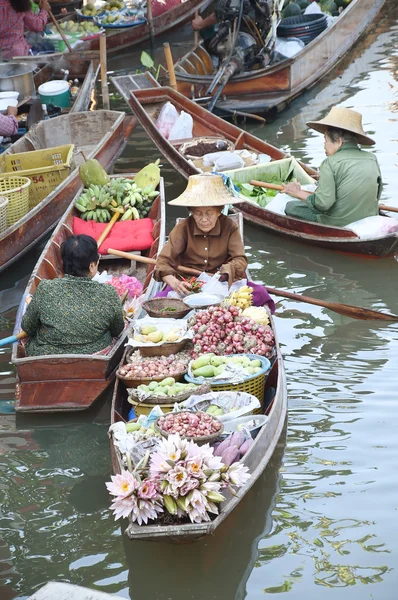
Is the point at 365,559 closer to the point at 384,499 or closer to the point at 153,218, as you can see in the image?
the point at 384,499

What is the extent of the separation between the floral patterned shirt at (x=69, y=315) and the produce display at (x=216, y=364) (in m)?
0.76

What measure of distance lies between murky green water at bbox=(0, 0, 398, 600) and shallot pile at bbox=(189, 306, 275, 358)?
557 mm

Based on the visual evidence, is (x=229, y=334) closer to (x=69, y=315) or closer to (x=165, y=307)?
(x=165, y=307)

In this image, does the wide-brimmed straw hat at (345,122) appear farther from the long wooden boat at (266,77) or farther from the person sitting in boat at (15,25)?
the person sitting in boat at (15,25)

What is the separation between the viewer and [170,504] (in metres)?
3.55

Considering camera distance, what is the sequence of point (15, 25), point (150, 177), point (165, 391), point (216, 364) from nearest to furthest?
point (165, 391), point (216, 364), point (150, 177), point (15, 25)

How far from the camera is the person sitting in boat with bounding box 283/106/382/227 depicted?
22.8ft

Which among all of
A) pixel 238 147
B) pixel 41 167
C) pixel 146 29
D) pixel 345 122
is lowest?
pixel 146 29

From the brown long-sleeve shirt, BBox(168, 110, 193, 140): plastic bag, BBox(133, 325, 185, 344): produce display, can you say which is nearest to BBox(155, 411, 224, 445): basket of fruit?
BBox(133, 325, 185, 344): produce display

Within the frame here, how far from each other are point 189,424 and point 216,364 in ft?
2.41

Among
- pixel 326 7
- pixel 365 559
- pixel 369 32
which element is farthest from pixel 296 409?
pixel 369 32

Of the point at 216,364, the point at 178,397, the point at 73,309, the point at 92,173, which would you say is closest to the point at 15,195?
the point at 92,173

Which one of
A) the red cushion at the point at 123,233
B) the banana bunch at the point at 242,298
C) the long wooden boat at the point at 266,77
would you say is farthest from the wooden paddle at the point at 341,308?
the long wooden boat at the point at 266,77

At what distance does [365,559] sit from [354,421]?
1264mm
